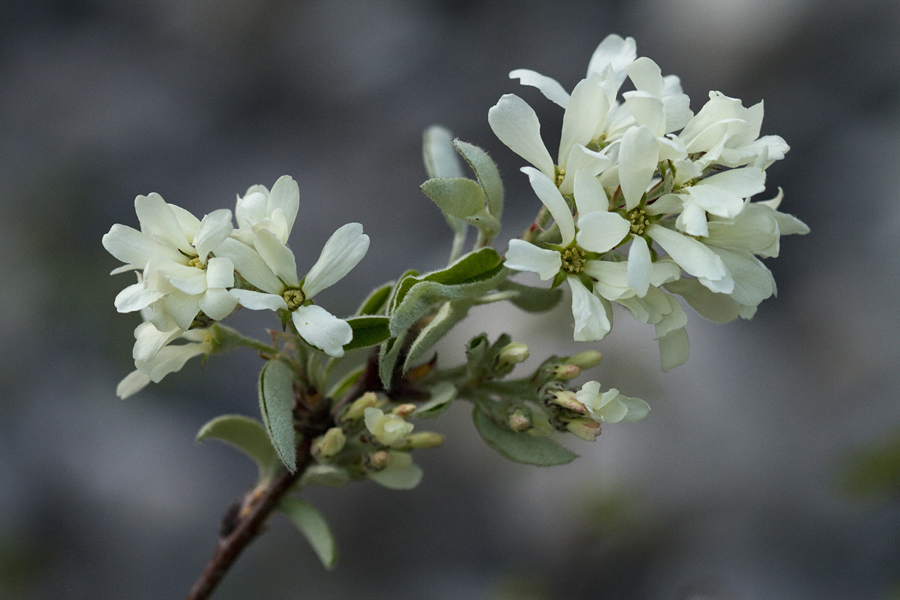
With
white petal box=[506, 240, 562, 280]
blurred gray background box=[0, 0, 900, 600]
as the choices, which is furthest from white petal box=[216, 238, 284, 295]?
blurred gray background box=[0, 0, 900, 600]

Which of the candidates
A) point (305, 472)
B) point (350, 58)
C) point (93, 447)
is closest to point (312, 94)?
point (350, 58)

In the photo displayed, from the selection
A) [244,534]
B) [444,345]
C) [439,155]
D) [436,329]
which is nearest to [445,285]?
[436,329]

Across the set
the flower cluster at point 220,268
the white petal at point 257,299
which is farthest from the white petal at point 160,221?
the white petal at point 257,299

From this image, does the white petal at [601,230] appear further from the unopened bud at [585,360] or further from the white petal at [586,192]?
Result: the unopened bud at [585,360]

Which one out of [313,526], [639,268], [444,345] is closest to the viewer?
[639,268]

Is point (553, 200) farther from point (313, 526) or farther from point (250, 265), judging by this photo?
point (313, 526)

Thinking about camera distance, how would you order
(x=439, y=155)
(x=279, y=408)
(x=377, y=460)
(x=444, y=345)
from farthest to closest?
(x=444, y=345)
(x=439, y=155)
(x=377, y=460)
(x=279, y=408)
